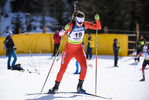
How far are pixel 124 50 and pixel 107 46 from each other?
1.48 meters

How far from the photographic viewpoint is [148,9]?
24516mm

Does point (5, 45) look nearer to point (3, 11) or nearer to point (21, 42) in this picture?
point (21, 42)

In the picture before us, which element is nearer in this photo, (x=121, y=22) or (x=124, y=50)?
(x=124, y=50)

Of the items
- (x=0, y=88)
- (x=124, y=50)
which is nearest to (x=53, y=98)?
(x=0, y=88)

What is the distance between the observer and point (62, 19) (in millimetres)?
36219

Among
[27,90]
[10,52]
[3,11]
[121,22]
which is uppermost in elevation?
[3,11]

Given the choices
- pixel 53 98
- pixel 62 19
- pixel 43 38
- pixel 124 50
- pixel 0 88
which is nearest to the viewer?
pixel 53 98

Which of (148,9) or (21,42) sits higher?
(148,9)

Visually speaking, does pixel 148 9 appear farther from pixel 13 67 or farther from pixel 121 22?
pixel 13 67

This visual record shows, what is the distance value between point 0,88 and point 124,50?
13.3m

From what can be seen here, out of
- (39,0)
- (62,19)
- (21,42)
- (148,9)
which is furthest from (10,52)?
(39,0)

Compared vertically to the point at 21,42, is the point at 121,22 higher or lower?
higher

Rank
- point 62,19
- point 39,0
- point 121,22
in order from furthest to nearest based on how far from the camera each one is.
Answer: point 39,0 < point 62,19 < point 121,22

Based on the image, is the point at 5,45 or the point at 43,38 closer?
the point at 5,45
